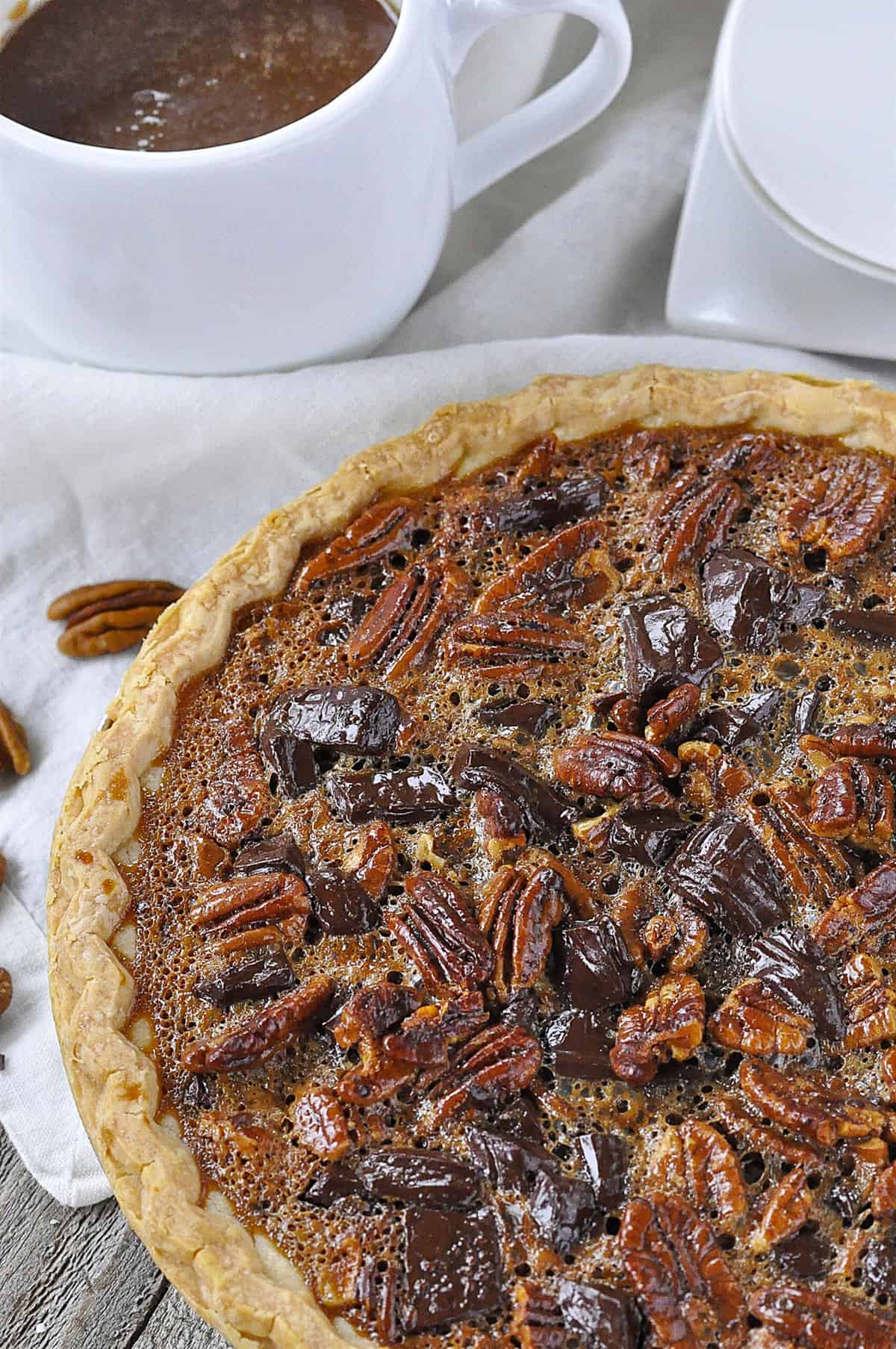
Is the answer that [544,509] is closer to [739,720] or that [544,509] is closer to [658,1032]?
[739,720]

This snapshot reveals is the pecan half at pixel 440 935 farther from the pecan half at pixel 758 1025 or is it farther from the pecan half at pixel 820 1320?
the pecan half at pixel 820 1320

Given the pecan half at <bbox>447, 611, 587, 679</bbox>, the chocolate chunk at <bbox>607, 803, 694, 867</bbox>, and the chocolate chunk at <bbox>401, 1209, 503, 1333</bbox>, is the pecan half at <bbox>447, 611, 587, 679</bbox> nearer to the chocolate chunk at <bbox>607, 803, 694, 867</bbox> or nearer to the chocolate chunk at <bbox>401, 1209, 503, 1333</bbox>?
the chocolate chunk at <bbox>607, 803, 694, 867</bbox>

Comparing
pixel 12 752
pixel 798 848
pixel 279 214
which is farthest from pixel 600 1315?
pixel 279 214

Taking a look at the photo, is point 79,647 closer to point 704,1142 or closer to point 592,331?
point 592,331

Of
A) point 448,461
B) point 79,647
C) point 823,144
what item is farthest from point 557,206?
point 79,647

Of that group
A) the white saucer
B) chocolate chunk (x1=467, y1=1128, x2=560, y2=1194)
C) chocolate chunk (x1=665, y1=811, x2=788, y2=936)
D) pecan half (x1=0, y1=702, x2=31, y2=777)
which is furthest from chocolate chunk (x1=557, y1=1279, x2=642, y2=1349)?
the white saucer

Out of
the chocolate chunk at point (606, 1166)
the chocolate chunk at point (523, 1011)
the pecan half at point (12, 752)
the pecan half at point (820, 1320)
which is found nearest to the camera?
the pecan half at point (820, 1320)

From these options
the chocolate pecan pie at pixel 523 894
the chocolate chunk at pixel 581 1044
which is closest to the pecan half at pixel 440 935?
the chocolate pecan pie at pixel 523 894
